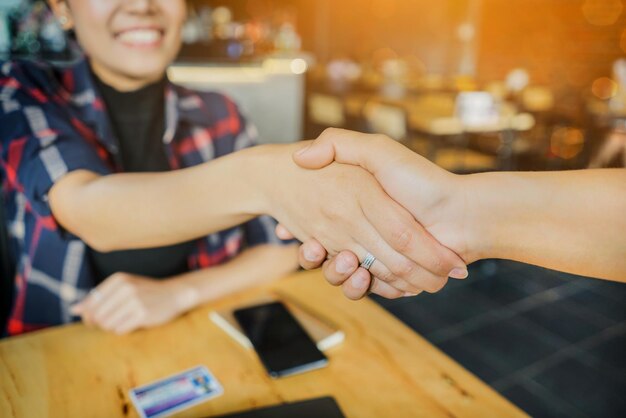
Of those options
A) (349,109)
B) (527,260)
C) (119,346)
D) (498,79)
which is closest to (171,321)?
(119,346)

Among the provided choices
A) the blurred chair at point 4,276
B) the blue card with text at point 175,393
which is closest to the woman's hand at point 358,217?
the blue card with text at point 175,393

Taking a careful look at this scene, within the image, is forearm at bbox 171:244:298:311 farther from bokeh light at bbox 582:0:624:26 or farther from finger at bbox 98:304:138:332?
bokeh light at bbox 582:0:624:26

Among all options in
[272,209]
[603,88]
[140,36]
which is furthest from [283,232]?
[603,88]

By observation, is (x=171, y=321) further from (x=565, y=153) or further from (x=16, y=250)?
(x=565, y=153)

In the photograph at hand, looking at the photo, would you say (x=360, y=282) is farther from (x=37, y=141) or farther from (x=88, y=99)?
(x=88, y=99)

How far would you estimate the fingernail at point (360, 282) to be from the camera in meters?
0.86

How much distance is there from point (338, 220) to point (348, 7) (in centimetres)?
716

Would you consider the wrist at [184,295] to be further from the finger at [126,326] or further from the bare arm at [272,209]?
the bare arm at [272,209]

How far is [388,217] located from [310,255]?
15cm

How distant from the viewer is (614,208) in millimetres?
738

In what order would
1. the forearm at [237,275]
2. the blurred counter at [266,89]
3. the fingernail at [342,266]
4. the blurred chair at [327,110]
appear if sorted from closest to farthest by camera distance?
1. the fingernail at [342,266]
2. the forearm at [237,275]
3. the blurred counter at [266,89]
4. the blurred chair at [327,110]

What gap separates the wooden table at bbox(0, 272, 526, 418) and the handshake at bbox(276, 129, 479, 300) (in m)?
0.14

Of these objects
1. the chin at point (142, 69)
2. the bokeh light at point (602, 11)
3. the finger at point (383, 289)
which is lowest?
the finger at point (383, 289)

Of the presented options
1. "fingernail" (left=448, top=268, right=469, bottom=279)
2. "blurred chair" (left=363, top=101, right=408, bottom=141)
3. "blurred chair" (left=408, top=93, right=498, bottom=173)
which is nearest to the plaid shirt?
"fingernail" (left=448, top=268, right=469, bottom=279)
